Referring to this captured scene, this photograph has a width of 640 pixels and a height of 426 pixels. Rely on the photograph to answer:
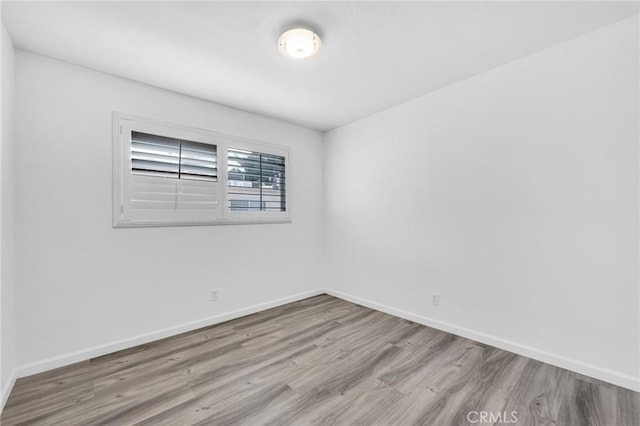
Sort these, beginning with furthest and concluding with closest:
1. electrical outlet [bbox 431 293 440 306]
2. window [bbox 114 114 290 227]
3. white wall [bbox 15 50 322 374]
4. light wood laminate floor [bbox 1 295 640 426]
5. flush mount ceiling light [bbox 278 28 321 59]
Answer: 1. electrical outlet [bbox 431 293 440 306]
2. window [bbox 114 114 290 227]
3. white wall [bbox 15 50 322 374]
4. flush mount ceiling light [bbox 278 28 321 59]
5. light wood laminate floor [bbox 1 295 640 426]

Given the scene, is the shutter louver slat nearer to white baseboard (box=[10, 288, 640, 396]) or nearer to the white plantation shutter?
the white plantation shutter

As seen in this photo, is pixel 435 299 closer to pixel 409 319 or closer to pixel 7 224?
pixel 409 319

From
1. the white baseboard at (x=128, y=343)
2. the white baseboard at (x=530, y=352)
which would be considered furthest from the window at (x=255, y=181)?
the white baseboard at (x=530, y=352)

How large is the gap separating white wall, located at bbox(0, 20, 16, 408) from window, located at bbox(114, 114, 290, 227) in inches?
25.4

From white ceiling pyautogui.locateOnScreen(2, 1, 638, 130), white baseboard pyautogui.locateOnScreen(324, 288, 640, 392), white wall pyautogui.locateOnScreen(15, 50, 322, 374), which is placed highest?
white ceiling pyautogui.locateOnScreen(2, 1, 638, 130)

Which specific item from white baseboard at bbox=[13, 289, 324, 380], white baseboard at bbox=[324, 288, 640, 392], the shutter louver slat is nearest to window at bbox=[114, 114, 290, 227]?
the shutter louver slat

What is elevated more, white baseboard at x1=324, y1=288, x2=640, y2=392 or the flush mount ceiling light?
the flush mount ceiling light

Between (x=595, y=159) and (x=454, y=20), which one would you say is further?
(x=595, y=159)

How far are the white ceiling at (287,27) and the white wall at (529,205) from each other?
0.33 metres

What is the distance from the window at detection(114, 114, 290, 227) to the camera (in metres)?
2.56

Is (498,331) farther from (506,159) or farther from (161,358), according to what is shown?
(161,358)

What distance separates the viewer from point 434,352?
7.98 ft

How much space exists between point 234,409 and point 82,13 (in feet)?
9.02

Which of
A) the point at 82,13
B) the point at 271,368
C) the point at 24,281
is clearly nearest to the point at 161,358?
the point at 271,368
